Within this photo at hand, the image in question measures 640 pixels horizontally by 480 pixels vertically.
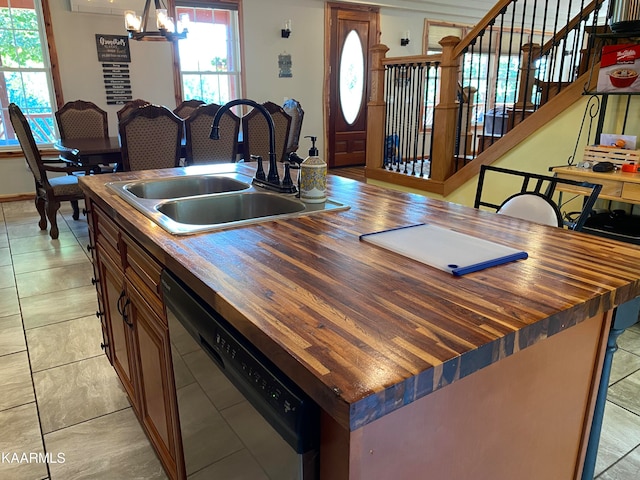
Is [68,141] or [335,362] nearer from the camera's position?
[335,362]

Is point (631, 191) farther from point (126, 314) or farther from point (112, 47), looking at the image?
point (112, 47)

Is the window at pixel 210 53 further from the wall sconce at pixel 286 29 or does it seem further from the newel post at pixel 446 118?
the newel post at pixel 446 118

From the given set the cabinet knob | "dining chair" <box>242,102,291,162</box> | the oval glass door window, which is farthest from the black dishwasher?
the oval glass door window

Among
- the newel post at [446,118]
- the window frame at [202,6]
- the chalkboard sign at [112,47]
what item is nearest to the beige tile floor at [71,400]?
the newel post at [446,118]

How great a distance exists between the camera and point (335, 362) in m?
0.73

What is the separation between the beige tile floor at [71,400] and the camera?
183cm

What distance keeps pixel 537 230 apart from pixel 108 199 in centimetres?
150

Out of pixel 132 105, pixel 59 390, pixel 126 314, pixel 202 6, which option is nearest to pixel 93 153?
pixel 132 105

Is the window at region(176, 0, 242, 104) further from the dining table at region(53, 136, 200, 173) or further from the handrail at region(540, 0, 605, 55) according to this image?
the handrail at region(540, 0, 605, 55)

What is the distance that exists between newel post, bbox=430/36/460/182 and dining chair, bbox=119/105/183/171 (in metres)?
2.23

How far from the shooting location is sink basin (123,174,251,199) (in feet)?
7.23

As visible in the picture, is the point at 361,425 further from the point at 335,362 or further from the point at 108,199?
the point at 108,199

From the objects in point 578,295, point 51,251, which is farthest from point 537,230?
point 51,251

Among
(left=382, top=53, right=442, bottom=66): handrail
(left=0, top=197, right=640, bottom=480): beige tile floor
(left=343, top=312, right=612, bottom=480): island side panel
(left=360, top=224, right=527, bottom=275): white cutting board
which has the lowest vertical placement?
(left=0, top=197, right=640, bottom=480): beige tile floor
